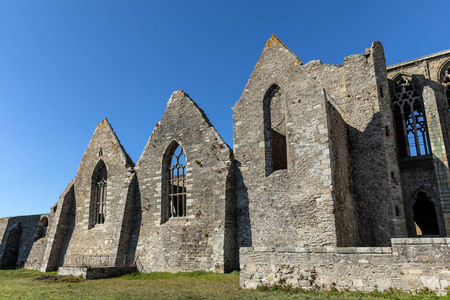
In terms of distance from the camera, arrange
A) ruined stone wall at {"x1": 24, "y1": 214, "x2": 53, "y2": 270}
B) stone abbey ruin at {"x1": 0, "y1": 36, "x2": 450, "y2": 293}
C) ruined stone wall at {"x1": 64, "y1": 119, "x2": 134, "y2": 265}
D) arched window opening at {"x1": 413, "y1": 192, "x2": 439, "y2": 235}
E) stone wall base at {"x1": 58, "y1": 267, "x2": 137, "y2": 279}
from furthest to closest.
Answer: ruined stone wall at {"x1": 24, "y1": 214, "x2": 53, "y2": 270}
arched window opening at {"x1": 413, "y1": 192, "x2": 439, "y2": 235}
ruined stone wall at {"x1": 64, "y1": 119, "x2": 134, "y2": 265}
stone wall base at {"x1": 58, "y1": 267, "x2": 137, "y2": 279}
stone abbey ruin at {"x1": 0, "y1": 36, "x2": 450, "y2": 293}

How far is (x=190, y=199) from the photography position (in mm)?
15953

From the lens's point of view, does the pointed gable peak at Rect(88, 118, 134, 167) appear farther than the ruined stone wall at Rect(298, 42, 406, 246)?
Yes

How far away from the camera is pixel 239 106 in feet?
52.9

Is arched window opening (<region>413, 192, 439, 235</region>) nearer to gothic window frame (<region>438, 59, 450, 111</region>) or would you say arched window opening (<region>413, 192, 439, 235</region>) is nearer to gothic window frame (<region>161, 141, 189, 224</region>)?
gothic window frame (<region>438, 59, 450, 111</region>)

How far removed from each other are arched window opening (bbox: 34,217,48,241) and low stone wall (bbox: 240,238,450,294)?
19.7 m

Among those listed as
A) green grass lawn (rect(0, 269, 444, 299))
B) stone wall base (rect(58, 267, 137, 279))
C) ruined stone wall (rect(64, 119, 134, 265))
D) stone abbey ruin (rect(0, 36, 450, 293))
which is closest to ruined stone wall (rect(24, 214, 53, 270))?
stone abbey ruin (rect(0, 36, 450, 293))

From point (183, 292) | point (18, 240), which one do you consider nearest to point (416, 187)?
point (183, 292)

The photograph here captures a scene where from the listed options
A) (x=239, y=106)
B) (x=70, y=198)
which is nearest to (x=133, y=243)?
(x=70, y=198)

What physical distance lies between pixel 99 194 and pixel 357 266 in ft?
→ 52.2

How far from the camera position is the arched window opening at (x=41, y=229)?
80.0ft

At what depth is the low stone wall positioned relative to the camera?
7.84 metres

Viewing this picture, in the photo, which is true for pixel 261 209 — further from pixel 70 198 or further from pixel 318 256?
pixel 70 198

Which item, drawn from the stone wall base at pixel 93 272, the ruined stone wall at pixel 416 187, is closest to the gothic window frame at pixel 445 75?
the ruined stone wall at pixel 416 187

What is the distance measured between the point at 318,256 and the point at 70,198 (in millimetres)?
16670
